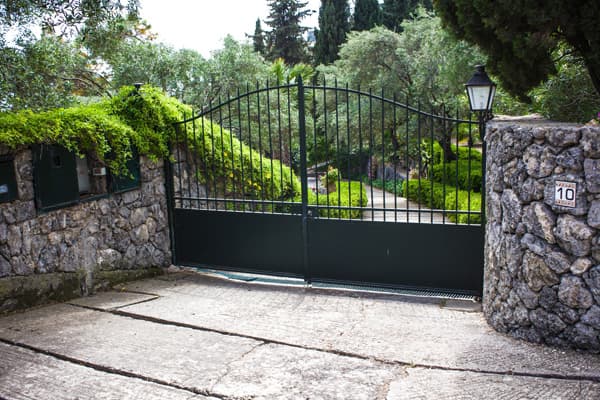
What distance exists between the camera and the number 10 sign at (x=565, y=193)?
4246mm

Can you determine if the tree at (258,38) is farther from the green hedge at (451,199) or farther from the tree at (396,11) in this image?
the green hedge at (451,199)

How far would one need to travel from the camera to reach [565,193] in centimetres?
429

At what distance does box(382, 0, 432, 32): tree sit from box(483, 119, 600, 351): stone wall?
2319cm

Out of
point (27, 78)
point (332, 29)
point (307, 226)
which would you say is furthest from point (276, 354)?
point (332, 29)

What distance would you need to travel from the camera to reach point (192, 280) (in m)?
7.34

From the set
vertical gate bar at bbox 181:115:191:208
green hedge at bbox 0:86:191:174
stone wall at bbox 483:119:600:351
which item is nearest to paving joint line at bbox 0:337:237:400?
green hedge at bbox 0:86:191:174

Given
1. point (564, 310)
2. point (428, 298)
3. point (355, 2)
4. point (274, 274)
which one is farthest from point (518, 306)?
point (355, 2)

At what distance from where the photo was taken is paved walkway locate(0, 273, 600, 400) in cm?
384

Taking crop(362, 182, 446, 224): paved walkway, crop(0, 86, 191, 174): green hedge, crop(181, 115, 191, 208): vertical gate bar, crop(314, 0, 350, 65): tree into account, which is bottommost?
crop(362, 182, 446, 224): paved walkway

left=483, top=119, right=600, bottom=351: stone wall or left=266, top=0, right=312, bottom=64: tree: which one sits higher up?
left=266, top=0, right=312, bottom=64: tree

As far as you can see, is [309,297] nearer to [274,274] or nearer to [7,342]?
[274,274]

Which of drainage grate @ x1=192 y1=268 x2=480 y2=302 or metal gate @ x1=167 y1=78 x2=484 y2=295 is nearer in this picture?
metal gate @ x1=167 y1=78 x2=484 y2=295

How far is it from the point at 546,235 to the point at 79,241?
4.94m

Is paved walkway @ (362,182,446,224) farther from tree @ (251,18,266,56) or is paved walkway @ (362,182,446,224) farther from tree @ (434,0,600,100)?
tree @ (251,18,266,56)
